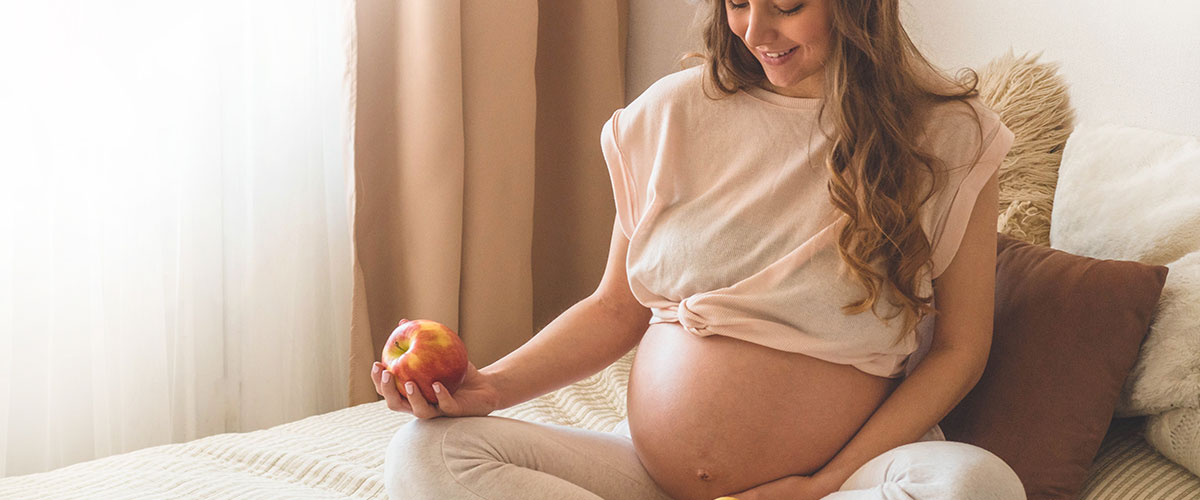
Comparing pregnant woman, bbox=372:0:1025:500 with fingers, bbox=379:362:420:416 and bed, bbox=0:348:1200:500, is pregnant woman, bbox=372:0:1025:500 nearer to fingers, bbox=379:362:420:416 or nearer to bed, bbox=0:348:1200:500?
fingers, bbox=379:362:420:416

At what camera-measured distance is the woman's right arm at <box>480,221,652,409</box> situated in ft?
4.17

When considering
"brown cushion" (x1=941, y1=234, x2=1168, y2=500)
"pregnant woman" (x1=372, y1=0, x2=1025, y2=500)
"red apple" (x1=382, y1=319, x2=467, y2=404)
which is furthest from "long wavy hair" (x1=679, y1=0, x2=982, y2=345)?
"red apple" (x1=382, y1=319, x2=467, y2=404)

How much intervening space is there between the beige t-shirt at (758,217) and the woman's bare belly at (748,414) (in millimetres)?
23

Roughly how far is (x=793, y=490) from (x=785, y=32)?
1.65 ft

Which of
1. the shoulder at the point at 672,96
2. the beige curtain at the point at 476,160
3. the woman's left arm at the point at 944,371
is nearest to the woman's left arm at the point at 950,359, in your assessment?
the woman's left arm at the point at 944,371

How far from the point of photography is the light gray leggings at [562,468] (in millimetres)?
1000

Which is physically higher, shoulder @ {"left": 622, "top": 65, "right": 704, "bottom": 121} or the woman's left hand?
shoulder @ {"left": 622, "top": 65, "right": 704, "bottom": 121}

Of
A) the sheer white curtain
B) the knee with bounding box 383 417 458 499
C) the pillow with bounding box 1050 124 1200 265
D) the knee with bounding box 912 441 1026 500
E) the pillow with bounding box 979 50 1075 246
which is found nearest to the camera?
the knee with bounding box 912 441 1026 500

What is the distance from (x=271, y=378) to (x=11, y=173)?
62 centimetres

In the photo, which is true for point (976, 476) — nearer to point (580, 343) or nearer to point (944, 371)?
point (944, 371)

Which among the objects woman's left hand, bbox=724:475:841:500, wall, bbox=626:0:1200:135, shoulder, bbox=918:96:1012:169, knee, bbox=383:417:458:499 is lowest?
woman's left hand, bbox=724:475:841:500

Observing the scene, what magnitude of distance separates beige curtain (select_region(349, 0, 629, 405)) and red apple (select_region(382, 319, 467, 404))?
3.05ft

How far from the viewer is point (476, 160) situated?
223 centimetres

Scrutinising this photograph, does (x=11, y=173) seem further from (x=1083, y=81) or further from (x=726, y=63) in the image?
(x=1083, y=81)
